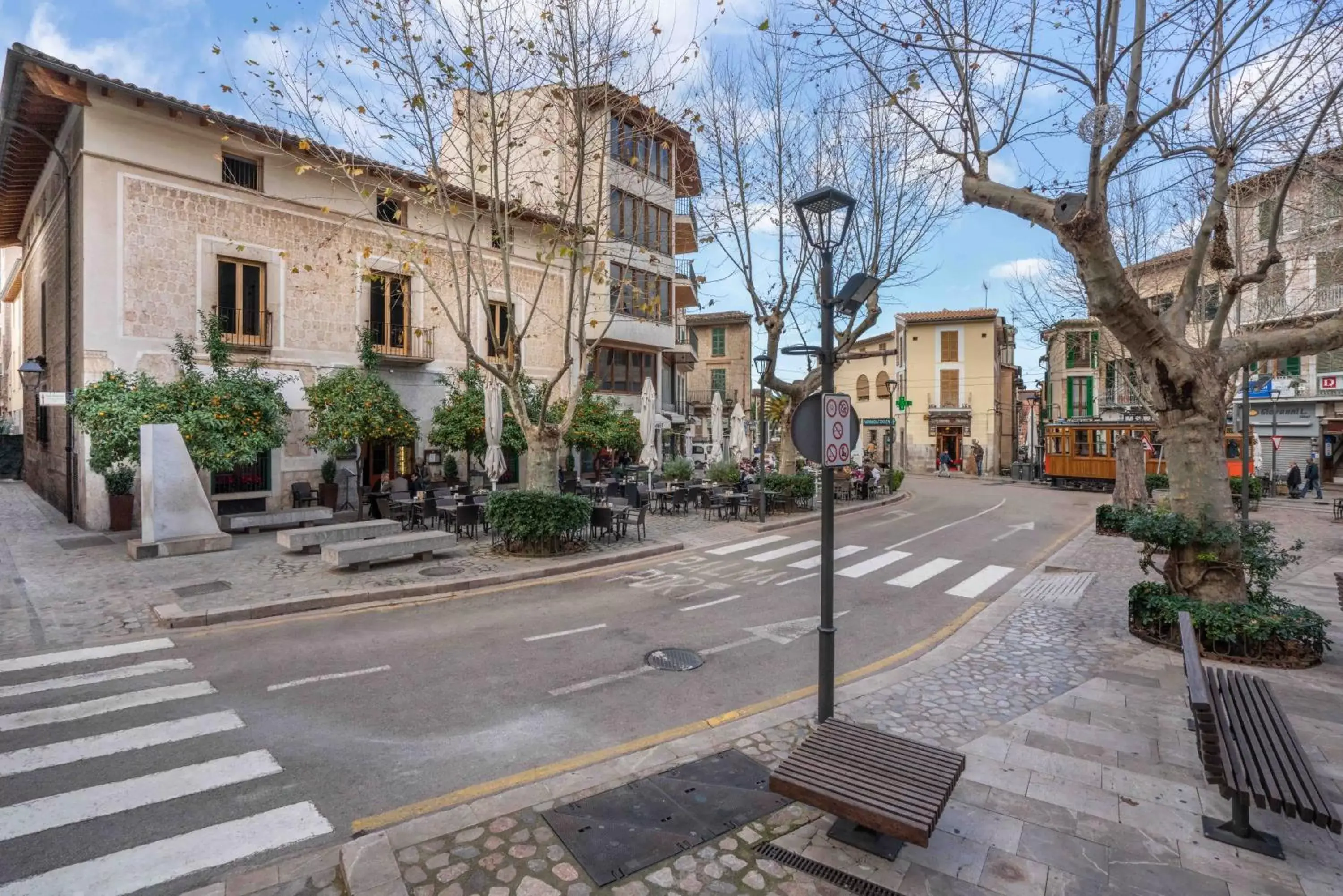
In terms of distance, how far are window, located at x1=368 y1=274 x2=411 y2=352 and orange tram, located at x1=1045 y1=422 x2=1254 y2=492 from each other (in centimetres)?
2896

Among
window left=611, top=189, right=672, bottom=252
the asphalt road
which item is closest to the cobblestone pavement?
the asphalt road

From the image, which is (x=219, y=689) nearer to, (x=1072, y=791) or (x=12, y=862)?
(x=12, y=862)

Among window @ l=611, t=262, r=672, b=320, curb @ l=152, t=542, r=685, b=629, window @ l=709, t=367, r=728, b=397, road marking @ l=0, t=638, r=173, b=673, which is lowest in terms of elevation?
road marking @ l=0, t=638, r=173, b=673

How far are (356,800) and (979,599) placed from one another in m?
8.75

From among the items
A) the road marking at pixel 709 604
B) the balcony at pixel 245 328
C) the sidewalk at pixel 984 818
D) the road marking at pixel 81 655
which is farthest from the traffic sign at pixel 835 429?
the balcony at pixel 245 328

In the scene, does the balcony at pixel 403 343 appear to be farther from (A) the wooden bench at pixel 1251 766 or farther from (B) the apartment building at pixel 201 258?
(A) the wooden bench at pixel 1251 766

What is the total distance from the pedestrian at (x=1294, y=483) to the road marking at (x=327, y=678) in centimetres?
3324

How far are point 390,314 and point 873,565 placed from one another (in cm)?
1542

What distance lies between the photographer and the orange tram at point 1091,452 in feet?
93.2

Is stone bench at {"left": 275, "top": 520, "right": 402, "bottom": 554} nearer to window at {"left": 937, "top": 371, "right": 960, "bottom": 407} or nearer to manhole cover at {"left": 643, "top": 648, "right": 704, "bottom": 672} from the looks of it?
manhole cover at {"left": 643, "top": 648, "right": 704, "bottom": 672}

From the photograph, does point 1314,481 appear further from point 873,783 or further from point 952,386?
point 873,783

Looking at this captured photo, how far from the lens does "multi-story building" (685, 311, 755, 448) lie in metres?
49.9

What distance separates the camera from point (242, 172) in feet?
54.8

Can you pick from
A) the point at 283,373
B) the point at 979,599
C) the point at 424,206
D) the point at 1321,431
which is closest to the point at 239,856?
the point at 979,599
